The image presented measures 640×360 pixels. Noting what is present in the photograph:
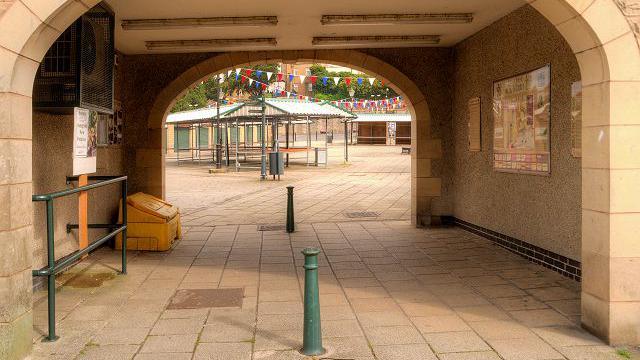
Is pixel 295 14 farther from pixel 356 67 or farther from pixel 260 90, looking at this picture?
pixel 260 90

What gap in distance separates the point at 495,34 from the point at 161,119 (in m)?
4.97

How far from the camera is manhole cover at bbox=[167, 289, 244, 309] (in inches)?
196

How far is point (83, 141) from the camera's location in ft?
17.3

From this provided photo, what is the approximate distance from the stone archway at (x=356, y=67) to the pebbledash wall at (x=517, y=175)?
406mm

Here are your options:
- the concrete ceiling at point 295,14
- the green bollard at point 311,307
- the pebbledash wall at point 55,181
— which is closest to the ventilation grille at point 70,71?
the pebbledash wall at point 55,181

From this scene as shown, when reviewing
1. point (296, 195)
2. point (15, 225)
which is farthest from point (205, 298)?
point (296, 195)

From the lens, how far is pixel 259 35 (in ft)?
26.8

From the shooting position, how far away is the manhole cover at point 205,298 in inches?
196

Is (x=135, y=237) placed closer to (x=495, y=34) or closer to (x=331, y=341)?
(x=331, y=341)

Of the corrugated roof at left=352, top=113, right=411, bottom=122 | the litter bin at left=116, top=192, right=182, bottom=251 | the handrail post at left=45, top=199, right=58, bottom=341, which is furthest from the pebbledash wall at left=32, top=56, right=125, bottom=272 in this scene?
the corrugated roof at left=352, top=113, right=411, bottom=122

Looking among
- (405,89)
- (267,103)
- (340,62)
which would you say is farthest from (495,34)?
(267,103)

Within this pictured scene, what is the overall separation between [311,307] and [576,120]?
3.39m

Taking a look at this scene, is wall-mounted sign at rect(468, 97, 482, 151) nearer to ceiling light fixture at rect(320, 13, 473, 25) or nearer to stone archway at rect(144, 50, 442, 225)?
stone archway at rect(144, 50, 442, 225)

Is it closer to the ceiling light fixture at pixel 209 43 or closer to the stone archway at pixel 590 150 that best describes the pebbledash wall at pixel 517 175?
the stone archway at pixel 590 150
